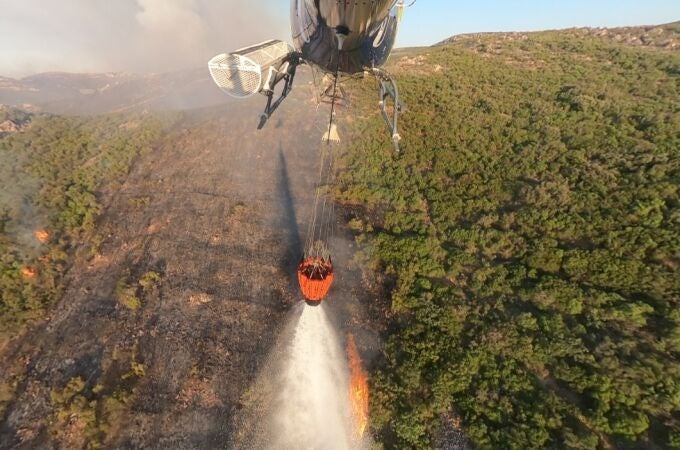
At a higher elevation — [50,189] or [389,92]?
[389,92]

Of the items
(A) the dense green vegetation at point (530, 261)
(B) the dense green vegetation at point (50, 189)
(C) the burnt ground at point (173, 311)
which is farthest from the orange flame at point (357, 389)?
(B) the dense green vegetation at point (50, 189)

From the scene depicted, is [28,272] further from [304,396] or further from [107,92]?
[107,92]

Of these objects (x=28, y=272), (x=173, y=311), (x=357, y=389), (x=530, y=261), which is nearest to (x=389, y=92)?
(x=357, y=389)

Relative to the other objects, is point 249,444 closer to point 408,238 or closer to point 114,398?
point 114,398

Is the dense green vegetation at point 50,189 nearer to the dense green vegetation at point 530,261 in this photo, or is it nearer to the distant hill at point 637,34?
the dense green vegetation at point 530,261

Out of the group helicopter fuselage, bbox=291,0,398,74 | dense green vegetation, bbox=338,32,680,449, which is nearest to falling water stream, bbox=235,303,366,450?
dense green vegetation, bbox=338,32,680,449

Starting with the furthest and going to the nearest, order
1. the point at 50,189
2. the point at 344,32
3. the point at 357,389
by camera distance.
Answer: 1. the point at 50,189
2. the point at 357,389
3. the point at 344,32
